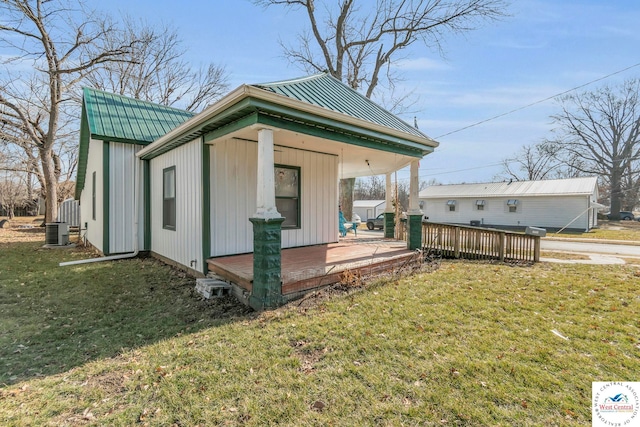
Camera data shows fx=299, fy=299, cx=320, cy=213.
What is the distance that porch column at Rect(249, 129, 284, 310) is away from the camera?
400cm

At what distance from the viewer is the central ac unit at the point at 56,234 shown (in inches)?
393

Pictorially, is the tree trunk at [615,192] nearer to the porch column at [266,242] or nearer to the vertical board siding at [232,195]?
the vertical board siding at [232,195]

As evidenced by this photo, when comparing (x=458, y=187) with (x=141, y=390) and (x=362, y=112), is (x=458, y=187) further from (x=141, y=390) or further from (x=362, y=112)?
(x=141, y=390)

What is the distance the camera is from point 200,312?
13.7ft

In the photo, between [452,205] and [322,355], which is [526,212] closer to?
[452,205]

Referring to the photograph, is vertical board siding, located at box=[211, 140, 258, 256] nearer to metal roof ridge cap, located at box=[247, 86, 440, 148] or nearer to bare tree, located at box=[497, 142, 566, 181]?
metal roof ridge cap, located at box=[247, 86, 440, 148]

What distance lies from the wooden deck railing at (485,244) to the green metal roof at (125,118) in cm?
821

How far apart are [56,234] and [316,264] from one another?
10064mm

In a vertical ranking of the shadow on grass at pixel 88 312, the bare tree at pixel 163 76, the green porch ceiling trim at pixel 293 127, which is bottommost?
the shadow on grass at pixel 88 312

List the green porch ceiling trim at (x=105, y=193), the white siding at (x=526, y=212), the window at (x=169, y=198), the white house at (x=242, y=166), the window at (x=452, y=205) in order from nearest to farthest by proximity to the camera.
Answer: the white house at (x=242, y=166) → the window at (x=169, y=198) → the green porch ceiling trim at (x=105, y=193) → the white siding at (x=526, y=212) → the window at (x=452, y=205)

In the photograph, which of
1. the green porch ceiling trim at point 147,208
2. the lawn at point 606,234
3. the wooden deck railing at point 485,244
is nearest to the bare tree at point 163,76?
the green porch ceiling trim at point 147,208

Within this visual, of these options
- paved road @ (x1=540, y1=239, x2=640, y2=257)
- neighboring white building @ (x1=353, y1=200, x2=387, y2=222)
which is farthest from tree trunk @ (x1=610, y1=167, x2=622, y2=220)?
paved road @ (x1=540, y1=239, x2=640, y2=257)

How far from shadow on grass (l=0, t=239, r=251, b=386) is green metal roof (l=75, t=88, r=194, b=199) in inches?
131

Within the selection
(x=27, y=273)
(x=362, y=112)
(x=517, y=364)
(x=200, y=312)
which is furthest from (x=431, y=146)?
(x=27, y=273)
